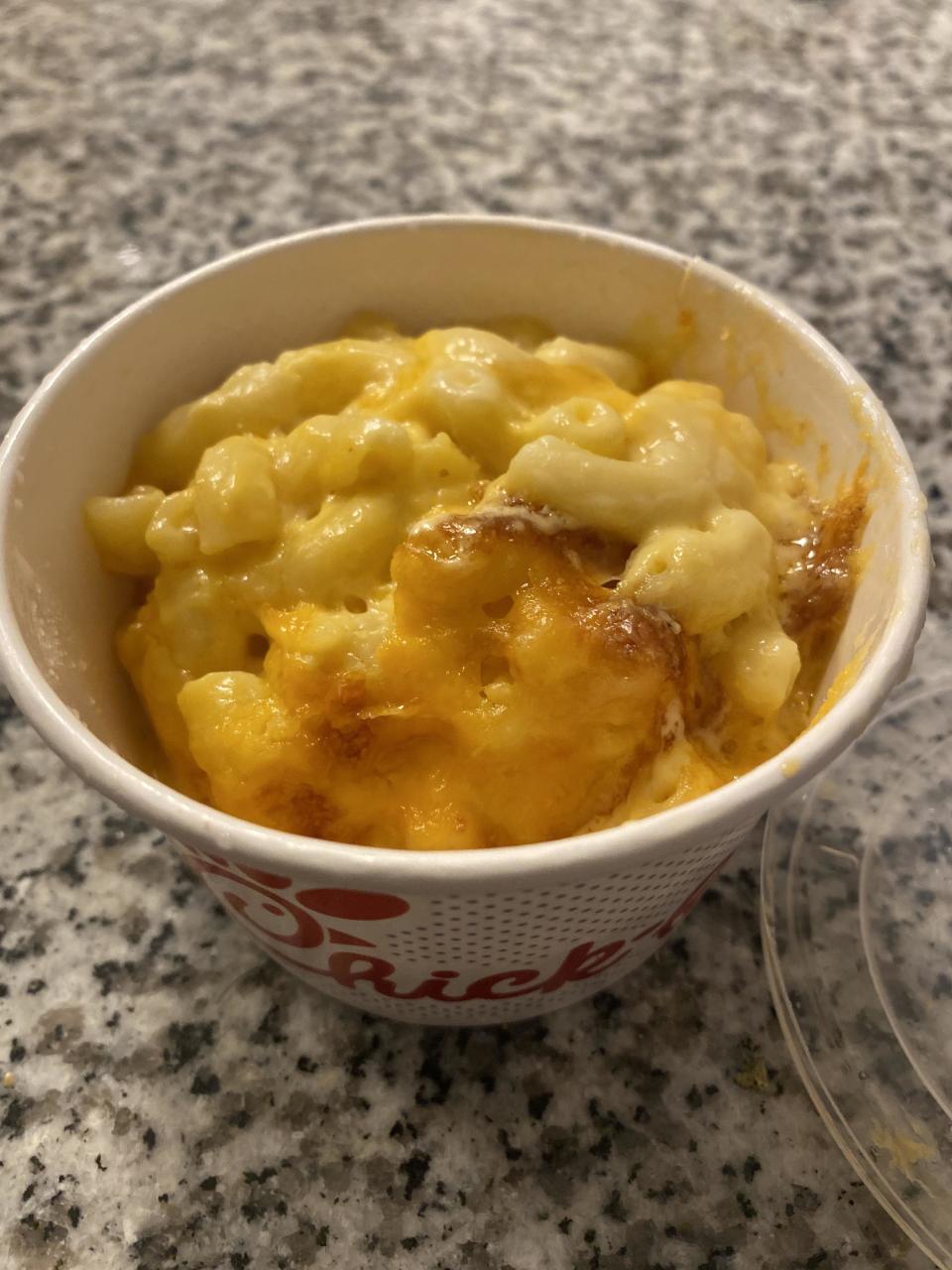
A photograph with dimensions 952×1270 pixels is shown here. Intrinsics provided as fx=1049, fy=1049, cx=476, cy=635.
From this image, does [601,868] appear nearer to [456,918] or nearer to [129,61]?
[456,918]

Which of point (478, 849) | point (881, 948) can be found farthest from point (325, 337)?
point (881, 948)

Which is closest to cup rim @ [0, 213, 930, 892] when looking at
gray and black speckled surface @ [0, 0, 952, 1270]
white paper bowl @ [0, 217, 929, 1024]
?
white paper bowl @ [0, 217, 929, 1024]

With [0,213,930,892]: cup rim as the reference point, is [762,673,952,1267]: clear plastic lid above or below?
below

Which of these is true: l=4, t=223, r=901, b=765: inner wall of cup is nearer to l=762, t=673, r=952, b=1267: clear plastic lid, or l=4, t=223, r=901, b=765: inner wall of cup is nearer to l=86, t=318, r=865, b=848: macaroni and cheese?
l=86, t=318, r=865, b=848: macaroni and cheese

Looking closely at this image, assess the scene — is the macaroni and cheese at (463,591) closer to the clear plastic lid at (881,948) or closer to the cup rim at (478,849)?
the cup rim at (478,849)

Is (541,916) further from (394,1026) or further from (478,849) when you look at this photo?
(394,1026)

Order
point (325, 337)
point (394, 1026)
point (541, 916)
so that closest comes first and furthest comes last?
point (541, 916) < point (394, 1026) < point (325, 337)

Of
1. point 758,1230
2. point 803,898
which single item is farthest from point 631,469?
point 758,1230
